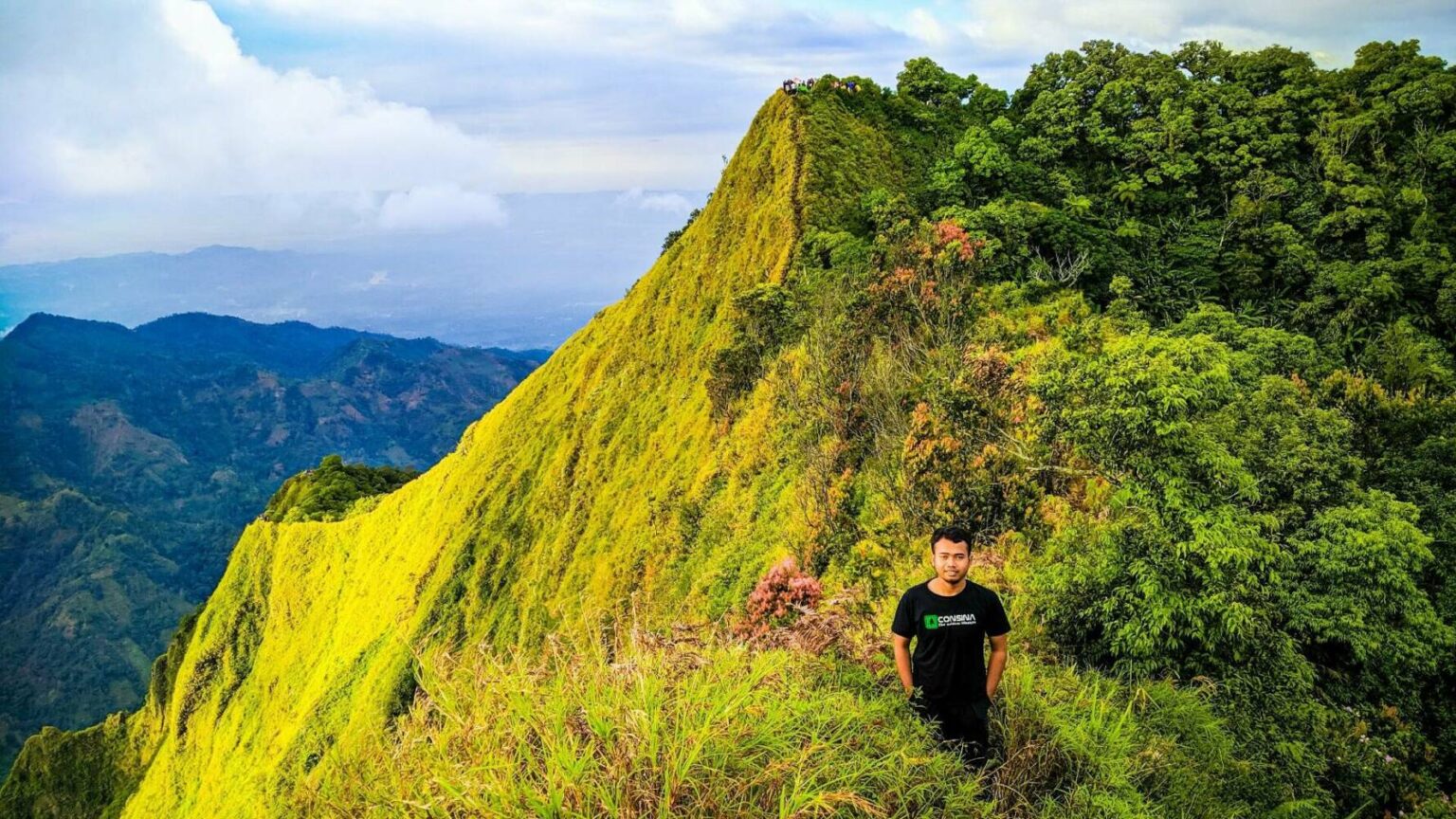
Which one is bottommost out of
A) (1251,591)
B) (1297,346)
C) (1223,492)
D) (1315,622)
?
(1315,622)

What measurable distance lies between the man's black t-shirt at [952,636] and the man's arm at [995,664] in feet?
0.27

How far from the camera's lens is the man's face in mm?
5633

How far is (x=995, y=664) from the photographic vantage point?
595 cm

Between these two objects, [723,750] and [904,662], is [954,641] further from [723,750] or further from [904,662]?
[723,750]

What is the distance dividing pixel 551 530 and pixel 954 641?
115ft

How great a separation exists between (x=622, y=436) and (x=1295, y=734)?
30.8 metres

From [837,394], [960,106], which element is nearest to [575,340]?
[960,106]

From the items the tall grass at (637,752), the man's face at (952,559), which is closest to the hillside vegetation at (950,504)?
the tall grass at (637,752)

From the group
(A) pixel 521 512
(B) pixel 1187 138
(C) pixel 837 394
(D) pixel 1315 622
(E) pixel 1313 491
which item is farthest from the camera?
(B) pixel 1187 138

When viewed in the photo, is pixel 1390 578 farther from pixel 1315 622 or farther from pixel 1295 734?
pixel 1295 734

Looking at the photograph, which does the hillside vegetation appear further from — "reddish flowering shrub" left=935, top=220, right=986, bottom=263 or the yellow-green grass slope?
the yellow-green grass slope

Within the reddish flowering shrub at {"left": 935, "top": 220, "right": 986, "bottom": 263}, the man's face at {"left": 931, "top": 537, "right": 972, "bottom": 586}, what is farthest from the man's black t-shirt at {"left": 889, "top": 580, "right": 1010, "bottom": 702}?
the reddish flowering shrub at {"left": 935, "top": 220, "right": 986, "bottom": 263}

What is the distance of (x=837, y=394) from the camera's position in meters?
19.6

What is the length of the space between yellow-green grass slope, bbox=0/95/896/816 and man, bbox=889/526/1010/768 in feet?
38.0
